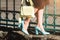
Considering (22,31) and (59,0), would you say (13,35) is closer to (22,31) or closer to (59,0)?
(22,31)

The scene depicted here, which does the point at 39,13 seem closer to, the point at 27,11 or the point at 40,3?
the point at 40,3

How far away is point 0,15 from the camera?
823 cm

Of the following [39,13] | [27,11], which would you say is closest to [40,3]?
[39,13]

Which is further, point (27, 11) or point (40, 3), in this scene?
point (40, 3)

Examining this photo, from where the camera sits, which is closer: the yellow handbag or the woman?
the yellow handbag

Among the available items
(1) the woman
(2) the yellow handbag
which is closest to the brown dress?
(1) the woman

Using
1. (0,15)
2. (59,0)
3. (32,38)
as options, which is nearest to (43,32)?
(32,38)

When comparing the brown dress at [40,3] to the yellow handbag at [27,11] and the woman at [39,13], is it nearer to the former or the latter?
the woman at [39,13]

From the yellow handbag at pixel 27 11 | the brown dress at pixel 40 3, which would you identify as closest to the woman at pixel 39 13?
the brown dress at pixel 40 3

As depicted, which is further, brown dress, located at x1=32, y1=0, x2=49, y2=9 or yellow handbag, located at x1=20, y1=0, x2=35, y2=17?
brown dress, located at x1=32, y1=0, x2=49, y2=9

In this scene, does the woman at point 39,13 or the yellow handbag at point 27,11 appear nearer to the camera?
the yellow handbag at point 27,11

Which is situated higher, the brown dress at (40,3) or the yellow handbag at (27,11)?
the brown dress at (40,3)

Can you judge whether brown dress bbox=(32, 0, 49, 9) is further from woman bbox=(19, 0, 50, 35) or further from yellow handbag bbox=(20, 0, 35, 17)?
yellow handbag bbox=(20, 0, 35, 17)

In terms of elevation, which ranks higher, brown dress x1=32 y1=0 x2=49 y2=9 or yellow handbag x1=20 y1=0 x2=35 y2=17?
brown dress x1=32 y1=0 x2=49 y2=9
